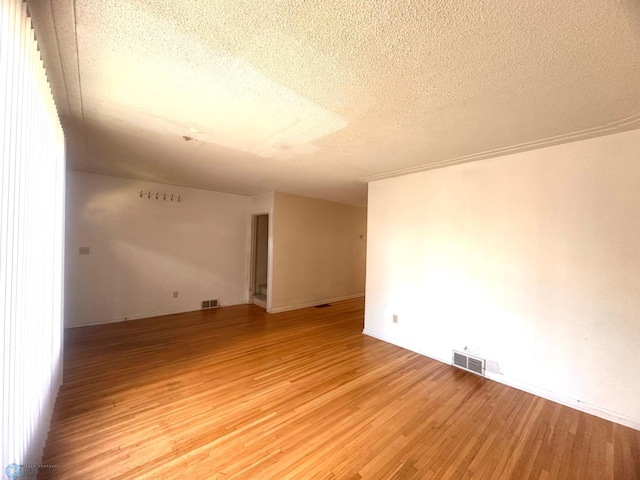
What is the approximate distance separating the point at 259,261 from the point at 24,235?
5.02m

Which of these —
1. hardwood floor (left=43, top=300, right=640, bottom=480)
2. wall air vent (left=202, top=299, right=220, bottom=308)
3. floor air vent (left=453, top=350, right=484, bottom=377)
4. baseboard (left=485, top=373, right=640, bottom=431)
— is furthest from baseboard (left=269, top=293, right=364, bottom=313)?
baseboard (left=485, top=373, right=640, bottom=431)

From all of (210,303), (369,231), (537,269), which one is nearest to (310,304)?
(210,303)

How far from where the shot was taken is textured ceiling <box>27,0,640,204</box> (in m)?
1.10

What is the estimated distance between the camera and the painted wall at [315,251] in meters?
5.20

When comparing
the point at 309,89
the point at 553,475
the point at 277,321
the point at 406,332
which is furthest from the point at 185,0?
the point at 277,321

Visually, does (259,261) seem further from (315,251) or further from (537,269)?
(537,269)

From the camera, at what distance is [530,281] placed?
255cm

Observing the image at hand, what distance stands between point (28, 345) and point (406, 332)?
3.57 m

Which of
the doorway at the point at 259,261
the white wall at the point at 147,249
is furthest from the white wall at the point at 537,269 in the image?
the white wall at the point at 147,249

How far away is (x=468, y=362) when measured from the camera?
9.46 ft

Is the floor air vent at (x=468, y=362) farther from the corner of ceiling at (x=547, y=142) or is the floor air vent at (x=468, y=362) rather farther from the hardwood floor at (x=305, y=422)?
the corner of ceiling at (x=547, y=142)

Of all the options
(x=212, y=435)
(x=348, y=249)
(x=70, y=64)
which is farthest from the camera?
(x=348, y=249)

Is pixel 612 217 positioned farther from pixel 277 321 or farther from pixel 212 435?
pixel 277 321

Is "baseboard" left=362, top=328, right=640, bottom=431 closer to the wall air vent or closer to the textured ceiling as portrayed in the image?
the textured ceiling
